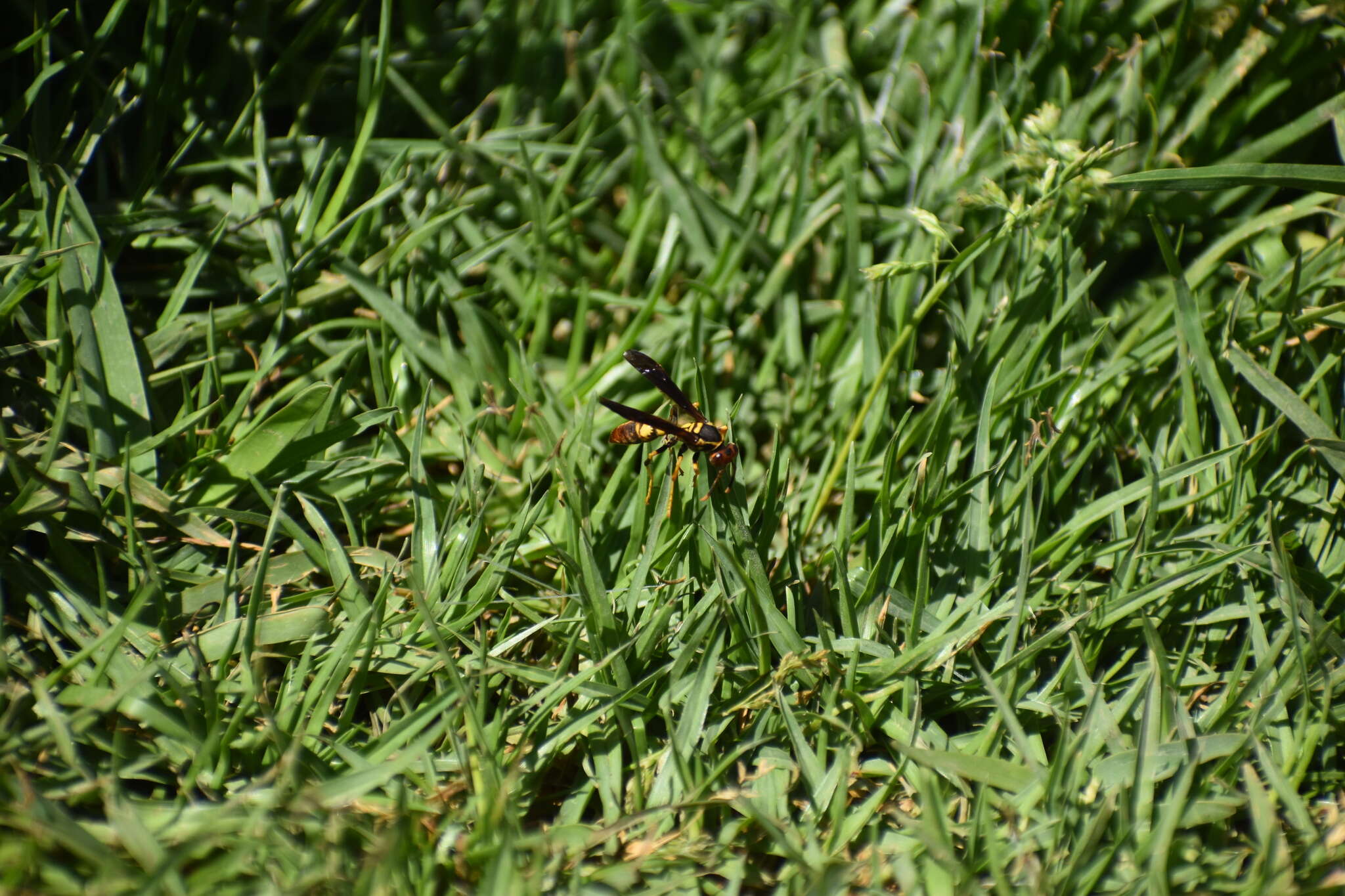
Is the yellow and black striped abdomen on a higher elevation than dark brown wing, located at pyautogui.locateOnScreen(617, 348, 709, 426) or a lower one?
lower

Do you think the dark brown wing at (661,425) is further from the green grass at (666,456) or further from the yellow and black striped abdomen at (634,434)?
the green grass at (666,456)

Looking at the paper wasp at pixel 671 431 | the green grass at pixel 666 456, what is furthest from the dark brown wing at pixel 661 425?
the green grass at pixel 666 456

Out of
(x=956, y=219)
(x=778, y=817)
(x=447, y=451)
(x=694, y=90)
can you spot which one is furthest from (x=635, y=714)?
(x=694, y=90)

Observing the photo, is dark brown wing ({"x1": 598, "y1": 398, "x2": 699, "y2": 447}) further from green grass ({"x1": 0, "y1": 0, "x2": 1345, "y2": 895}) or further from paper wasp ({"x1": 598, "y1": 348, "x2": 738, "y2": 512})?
green grass ({"x1": 0, "y1": 0, "x2": 1345, "y2": 895})

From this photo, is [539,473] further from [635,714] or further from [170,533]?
[170,533]

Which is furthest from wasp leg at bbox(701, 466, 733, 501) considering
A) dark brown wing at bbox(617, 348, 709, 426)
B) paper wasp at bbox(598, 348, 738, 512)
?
dark brown wing at bbox(617, 348, 709, 426)

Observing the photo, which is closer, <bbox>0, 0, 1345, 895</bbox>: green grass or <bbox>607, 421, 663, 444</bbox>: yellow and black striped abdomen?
<bbox>0, 0, 1345, 895</bbox>: green grass
